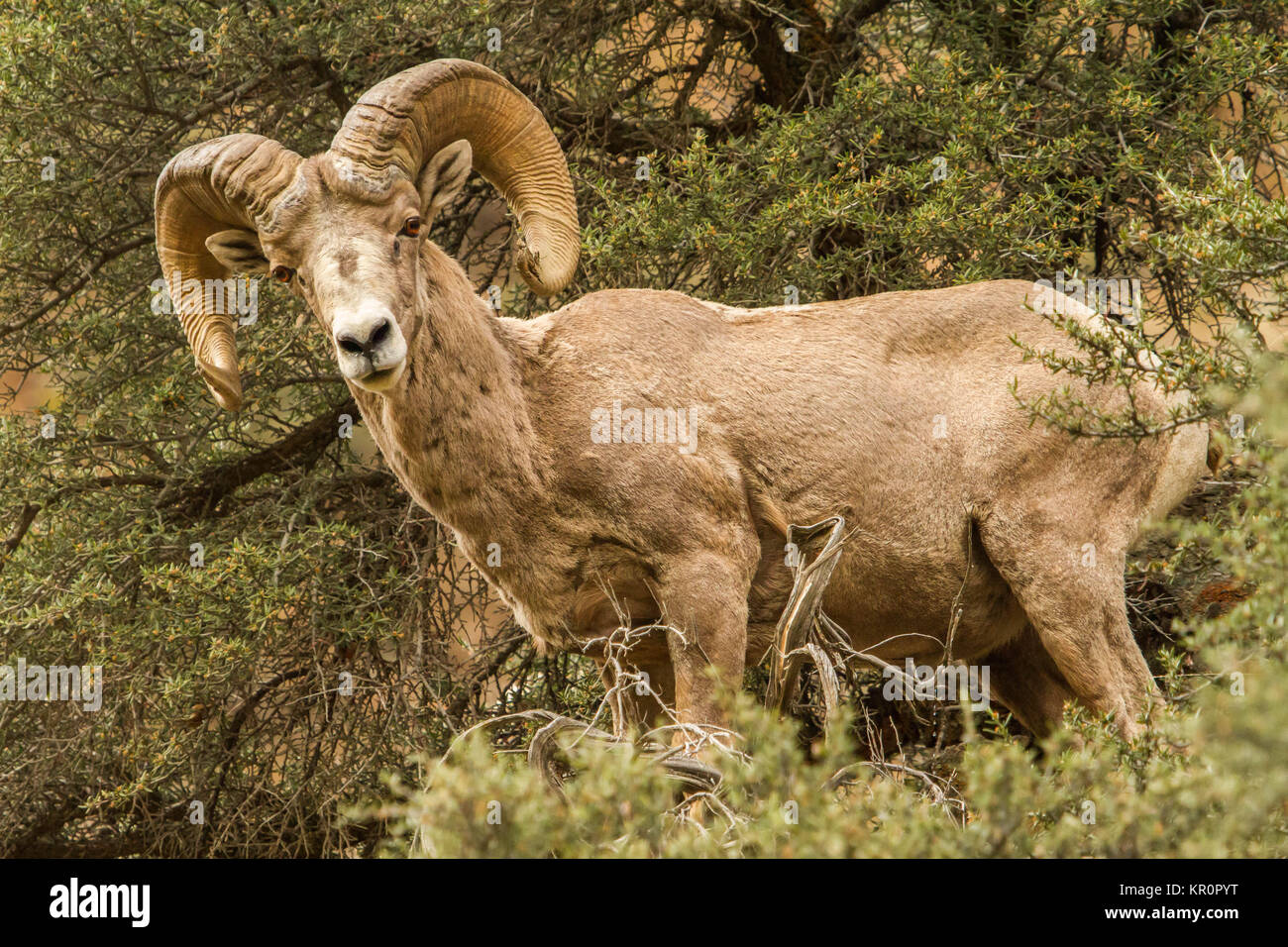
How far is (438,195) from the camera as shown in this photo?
5844 mm

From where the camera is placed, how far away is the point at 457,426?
5527 mm

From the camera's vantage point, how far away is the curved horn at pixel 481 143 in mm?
5449

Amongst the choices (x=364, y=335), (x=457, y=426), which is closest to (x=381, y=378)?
(x=364, y=335)

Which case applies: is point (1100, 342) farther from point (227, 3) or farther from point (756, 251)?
point (227, 3)

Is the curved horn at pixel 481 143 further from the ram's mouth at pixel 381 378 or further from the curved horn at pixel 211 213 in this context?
the ram's mouth at pixel 381 378

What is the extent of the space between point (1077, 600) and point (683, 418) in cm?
182

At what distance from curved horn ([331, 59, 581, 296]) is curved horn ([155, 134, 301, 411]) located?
1.01ft

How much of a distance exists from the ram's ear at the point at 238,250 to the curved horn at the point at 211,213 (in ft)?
0.21

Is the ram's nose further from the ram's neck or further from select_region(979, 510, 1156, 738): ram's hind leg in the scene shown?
select_region(979, 510, 1156, 738): ram's hind leg

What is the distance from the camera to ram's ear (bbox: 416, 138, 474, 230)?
19.0ft

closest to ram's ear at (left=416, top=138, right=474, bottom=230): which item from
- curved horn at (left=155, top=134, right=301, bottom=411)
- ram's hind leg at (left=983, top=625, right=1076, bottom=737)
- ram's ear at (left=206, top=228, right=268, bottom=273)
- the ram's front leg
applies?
curved horn at (left=155, top=134, right=301, bottom=411)

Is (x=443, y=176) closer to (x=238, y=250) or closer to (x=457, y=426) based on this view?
(x=238, y=250)

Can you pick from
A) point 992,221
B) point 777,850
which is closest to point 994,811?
point 777,850

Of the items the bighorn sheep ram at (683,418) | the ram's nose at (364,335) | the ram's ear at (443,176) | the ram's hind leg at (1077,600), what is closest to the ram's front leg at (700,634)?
the bighorn sheep ram at (683,418)
